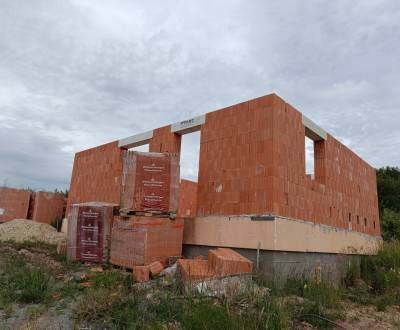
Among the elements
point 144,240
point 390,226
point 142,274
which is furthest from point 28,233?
point 390,226

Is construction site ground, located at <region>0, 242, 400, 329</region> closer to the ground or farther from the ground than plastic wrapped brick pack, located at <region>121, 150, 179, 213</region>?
closer to the ground

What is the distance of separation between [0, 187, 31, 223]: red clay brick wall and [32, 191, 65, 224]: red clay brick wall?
0.55 metres

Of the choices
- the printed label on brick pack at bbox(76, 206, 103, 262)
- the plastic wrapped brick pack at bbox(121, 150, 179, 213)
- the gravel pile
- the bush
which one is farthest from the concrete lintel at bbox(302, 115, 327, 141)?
the bush

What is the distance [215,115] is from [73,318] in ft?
17.3

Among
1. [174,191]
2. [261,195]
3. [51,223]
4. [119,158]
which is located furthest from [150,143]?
[51,223]

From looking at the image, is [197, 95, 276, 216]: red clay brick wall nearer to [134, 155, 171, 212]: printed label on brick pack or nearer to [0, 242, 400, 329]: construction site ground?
[134, 155, 171, 212]: printed label on brick pack

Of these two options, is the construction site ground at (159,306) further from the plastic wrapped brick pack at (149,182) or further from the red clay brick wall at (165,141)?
the red clay brick wall at (165,141)

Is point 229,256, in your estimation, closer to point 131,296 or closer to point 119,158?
point 131,296

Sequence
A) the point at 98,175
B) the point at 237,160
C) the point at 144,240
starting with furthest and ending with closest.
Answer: the point at 98,175 < the point at 237,160 < the point at 144,240

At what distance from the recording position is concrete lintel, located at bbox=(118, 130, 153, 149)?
9.77 meters

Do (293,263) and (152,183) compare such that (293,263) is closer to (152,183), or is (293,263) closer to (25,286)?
(152,183)

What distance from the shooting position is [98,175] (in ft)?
38.2

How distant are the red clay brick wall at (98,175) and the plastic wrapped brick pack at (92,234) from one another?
270 cm

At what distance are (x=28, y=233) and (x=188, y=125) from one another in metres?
8.52
